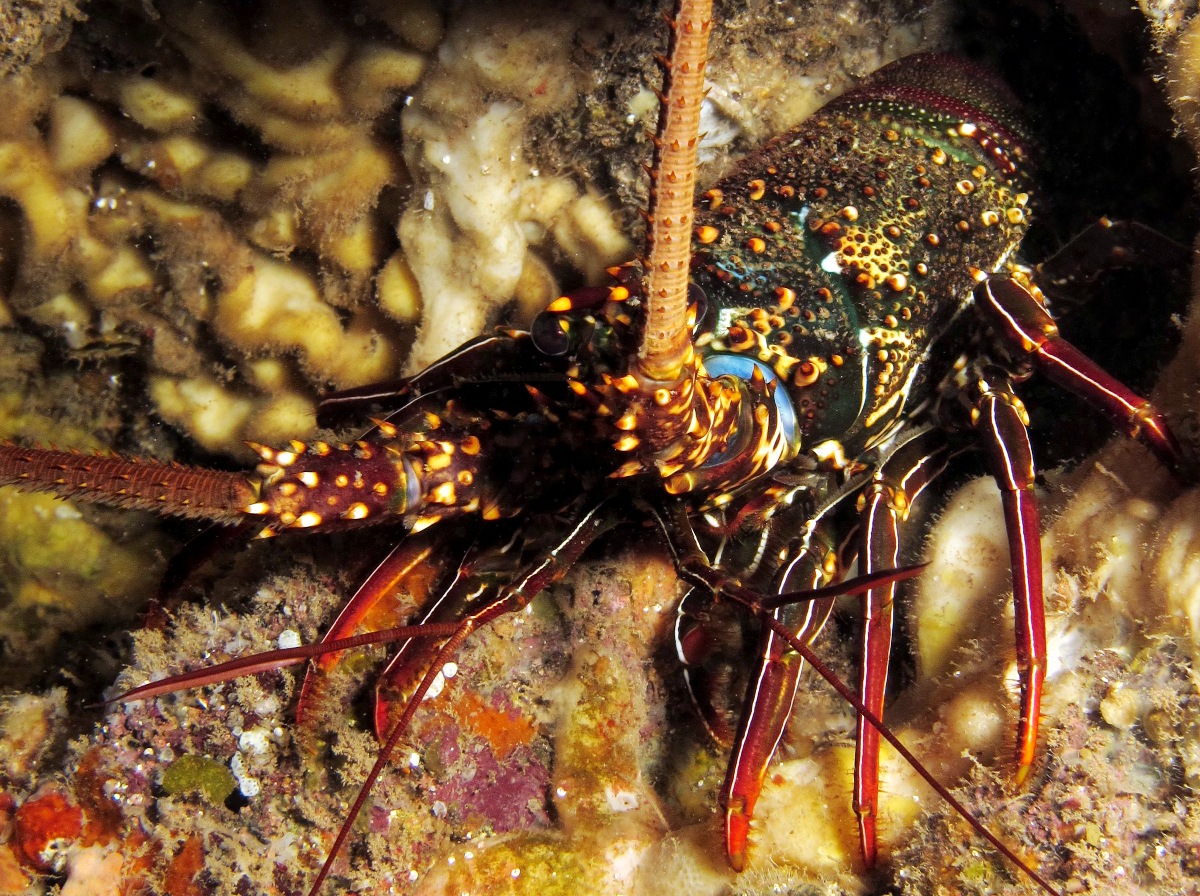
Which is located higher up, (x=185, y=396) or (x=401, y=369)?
(x=401, y=369)

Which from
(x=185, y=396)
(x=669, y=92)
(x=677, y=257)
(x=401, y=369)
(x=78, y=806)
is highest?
(x=669, y=92)

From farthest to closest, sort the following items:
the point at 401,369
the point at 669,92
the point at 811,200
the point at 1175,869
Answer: the point at 401,369 < the point at 811,200 < the point at 1175,869 < the point at 669,92

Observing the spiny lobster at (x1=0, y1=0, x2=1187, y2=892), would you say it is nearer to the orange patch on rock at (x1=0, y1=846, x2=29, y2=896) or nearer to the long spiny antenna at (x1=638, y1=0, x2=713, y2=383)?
the long spiny antenna at (x1=638, y1=0, x2=713, y2=383)

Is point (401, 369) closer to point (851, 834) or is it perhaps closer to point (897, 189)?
point (897, 189)

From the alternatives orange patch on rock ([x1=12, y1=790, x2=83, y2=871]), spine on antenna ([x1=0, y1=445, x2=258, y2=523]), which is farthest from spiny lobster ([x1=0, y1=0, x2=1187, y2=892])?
orange patch on rock ([x1=12, y1=790, x2=83, y2=871])

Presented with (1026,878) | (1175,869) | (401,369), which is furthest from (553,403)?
(1175,869)

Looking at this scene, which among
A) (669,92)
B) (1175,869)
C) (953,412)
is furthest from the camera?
(953,412)

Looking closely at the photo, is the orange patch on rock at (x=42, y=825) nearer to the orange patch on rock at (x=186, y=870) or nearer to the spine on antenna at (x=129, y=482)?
the orange patch on rock at (x=186, y=870)
